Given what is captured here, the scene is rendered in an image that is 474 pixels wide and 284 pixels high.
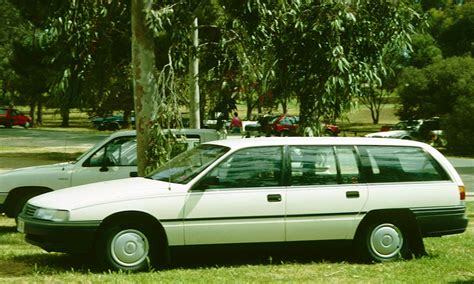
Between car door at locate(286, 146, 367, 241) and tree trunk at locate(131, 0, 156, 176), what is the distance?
3151 mm

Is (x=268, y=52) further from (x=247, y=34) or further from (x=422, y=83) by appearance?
(x=422, y=83)

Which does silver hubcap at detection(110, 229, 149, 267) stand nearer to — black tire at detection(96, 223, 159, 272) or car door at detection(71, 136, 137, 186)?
black tire at detection(96, 223, 159, 272)

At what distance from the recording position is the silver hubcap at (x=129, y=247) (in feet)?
24.5

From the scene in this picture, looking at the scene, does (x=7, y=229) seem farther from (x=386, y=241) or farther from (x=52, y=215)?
(x=386, y=241)

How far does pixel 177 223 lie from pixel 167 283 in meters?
0.80

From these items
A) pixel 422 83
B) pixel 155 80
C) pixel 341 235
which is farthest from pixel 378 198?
pixel 422 83

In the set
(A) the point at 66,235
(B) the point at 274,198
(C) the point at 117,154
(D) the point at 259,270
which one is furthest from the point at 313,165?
(C) the point at 117,154

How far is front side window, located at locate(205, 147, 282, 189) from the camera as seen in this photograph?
783 centimetres

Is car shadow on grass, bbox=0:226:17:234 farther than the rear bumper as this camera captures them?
Yes

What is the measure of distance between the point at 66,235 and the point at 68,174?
13.6 ft

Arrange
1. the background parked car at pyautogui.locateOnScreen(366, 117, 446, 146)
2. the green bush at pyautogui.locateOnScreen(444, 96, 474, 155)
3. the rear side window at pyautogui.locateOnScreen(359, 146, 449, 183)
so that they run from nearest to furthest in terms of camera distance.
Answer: the rear side window at pyautogui.locateOnScreen(359, 146, 449, 183) → the green bush at pyautogui.locateOnScreen(444, 96, 474, 155) → the background parked car at pyautogui.locateOnScreen(366, 117, 446, 146)

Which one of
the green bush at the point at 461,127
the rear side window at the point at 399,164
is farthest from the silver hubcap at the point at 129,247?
the green bush at the point at 461,127

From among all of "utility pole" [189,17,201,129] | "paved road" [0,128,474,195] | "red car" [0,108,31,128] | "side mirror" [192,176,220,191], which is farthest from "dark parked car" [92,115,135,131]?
"side mirror" [192,176,220,191]

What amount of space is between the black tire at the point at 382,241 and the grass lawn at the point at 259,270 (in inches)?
5.2
